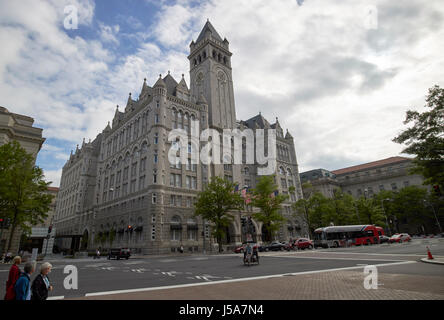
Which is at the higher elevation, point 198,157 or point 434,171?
point 198,157

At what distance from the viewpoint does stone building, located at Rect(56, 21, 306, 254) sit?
147 feet

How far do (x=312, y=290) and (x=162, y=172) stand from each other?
38950 millimetres

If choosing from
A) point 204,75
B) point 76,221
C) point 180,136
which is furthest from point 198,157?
point 76,221

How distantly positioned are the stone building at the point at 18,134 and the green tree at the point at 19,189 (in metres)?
6.46

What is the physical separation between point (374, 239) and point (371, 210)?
763 inches

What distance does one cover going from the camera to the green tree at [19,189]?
92.4 feet

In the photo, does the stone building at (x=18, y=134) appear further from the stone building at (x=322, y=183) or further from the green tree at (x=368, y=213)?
the stone building at (x=322, y=183)

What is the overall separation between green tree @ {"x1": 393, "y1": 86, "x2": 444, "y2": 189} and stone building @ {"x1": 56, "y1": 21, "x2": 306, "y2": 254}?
109 ft

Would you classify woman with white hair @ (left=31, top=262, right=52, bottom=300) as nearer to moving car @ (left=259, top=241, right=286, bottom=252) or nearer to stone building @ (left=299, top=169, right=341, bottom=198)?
moving car @ (left=259, top=241, right=286, bottom=252)

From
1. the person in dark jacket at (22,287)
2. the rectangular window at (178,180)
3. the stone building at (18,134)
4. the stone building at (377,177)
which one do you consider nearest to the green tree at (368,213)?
the stone building at (377,177)

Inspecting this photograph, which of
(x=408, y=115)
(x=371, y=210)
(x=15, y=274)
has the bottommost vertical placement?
(x=15, y=274)

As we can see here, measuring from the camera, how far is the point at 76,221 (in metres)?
69.8

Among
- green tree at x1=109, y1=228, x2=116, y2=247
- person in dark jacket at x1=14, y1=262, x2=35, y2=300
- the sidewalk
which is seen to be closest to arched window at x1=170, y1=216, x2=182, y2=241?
green tree at x1=109, y1=228, x2=116, y2=247
